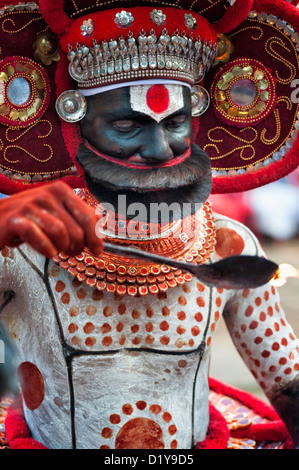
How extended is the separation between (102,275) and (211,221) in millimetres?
434

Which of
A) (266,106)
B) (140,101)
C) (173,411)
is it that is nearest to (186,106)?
(140,101)

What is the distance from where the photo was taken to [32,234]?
46.6 inches

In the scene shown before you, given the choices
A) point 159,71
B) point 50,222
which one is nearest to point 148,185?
point 159,71

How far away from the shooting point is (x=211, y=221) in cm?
202

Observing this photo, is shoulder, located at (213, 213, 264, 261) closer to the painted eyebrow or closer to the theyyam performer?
the theyyam performer

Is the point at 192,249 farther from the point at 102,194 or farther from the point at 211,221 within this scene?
the point at 102,194

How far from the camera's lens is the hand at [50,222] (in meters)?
1.19

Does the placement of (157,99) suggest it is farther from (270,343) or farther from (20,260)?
(270,343)

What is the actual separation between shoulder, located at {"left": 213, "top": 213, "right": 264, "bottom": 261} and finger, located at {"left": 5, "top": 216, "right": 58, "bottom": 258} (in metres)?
0.89

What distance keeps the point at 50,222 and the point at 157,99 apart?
0.67 meters

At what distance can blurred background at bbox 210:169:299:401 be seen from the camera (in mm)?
4520

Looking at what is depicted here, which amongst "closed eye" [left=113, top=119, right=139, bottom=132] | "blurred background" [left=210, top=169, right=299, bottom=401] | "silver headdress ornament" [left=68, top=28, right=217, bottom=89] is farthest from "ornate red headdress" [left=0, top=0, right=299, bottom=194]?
"blurred background" [left=210, top=169, right=299, bottom=401]

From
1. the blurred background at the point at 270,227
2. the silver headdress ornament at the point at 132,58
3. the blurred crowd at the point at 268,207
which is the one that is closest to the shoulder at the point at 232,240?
the silver headdress ornament at the point at 132,58

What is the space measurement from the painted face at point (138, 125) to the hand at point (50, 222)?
0.50 m
